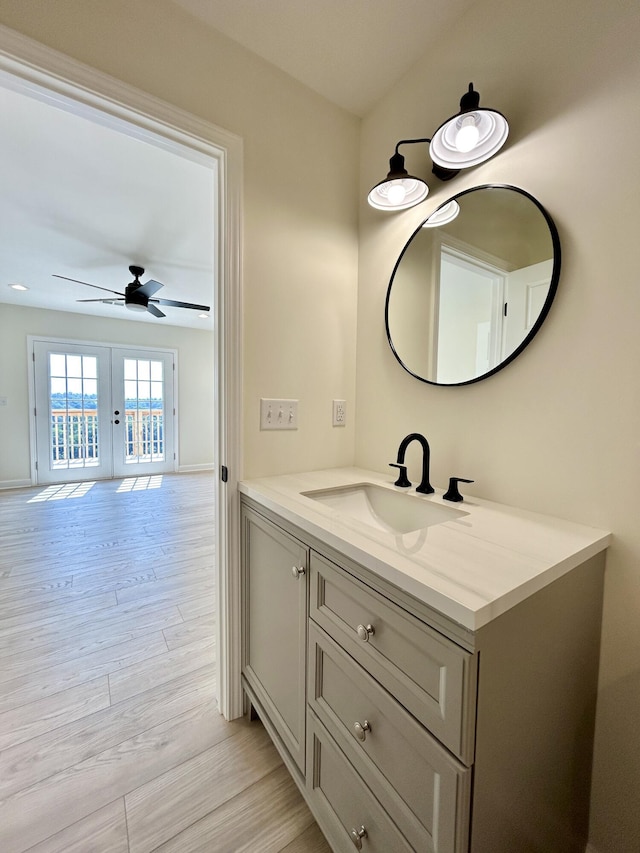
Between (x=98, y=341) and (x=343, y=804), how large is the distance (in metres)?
5.88

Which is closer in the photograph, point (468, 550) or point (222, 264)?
point (468, 550)

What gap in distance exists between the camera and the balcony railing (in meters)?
4.98

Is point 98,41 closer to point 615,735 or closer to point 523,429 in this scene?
point 523,429

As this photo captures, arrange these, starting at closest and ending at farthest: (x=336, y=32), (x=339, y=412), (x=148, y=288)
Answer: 1. (x=336, y=32)
2. (x=339, y=412)
3. (x=148, y=288)

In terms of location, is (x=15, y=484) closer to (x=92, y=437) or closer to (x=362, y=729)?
(x=92, y=437)

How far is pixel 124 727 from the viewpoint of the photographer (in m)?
1.31

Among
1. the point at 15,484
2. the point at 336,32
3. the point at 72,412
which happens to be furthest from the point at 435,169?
the point at 15,484

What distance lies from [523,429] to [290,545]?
31.0 inches

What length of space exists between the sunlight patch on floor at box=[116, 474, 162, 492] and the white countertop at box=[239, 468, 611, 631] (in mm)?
4381

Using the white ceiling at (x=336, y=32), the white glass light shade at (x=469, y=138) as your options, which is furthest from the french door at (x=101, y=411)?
the white glass light shade at (x=469, y=138)

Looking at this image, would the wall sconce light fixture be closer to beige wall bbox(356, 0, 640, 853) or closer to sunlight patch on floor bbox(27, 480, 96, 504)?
beige wall bbox(356, 0, 640, 853)

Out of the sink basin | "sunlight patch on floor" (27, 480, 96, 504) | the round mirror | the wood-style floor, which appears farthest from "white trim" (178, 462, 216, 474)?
the round mirror

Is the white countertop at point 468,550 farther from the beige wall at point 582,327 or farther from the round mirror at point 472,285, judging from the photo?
the round mirror at point 472,285

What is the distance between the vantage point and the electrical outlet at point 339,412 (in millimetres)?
1587
